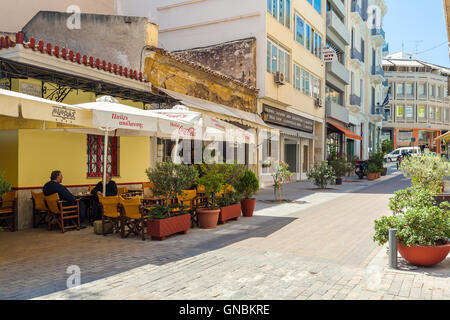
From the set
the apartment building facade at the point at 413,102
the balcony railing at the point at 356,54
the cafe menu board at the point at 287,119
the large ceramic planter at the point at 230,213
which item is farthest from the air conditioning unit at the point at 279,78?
the apartment building facade at the point at 413,102

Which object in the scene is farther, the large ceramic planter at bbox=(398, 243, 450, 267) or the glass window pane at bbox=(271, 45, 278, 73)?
the glass window pane at bbox=(271, 45, 278, 73)

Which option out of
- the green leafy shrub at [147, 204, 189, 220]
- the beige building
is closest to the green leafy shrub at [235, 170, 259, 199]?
the green leafy shrub at [147, 204, 189, 220]

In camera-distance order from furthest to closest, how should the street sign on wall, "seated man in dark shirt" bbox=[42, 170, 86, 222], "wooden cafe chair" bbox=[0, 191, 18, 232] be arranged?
Answer: the street sign on wall, "seated man in dark shirt" bbox=[42, 170, 86, 222], "wooden cafe chair" bbox=[0, 191, 18, 232]

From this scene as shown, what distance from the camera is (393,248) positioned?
18.3 feet

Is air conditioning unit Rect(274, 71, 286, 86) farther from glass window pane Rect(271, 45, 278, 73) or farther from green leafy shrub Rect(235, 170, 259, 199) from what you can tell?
green leafy shrub Rect(235, 170, 259, 199)

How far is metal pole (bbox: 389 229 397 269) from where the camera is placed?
559 cm

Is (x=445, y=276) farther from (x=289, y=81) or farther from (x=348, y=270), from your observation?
(x=289, y=81)

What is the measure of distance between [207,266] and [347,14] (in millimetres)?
33587

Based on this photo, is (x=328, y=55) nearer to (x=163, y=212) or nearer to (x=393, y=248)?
(x=163, y=212)

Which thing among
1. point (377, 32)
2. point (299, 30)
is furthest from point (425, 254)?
point (377, 32)

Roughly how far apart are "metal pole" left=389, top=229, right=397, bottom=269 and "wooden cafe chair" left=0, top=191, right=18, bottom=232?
721cm

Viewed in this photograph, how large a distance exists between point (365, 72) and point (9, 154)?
37946mm

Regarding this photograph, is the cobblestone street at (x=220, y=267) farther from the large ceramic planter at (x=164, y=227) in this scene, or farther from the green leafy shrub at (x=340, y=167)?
the green leafy shrub at (x=340, y=167)

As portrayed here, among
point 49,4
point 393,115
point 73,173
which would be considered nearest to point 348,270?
point 73,173
